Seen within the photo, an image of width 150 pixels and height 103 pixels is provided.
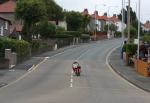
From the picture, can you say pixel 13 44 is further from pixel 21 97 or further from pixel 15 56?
pixel 21 97

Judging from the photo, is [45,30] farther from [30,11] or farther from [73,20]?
[73,20]

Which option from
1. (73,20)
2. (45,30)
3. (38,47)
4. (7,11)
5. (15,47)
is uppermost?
(7,11)

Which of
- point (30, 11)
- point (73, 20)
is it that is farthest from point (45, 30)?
point (73, 20)

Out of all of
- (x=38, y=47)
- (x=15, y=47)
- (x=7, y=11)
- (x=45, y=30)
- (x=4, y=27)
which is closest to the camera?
(x=15, y=47)

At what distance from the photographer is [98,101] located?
2453 centimetres

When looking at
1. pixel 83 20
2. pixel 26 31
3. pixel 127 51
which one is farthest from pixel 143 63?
pixel 83 20

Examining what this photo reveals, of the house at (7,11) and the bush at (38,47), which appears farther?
the house at (7,11)

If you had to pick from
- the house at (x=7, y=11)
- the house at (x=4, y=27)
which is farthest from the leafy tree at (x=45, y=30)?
the house at (x=4, y=27)

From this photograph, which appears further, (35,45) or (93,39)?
(93,39)

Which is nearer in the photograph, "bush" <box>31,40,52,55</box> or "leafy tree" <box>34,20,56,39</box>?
"bush" <box>31,40,52,55</box>

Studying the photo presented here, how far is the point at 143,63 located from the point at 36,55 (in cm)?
3149

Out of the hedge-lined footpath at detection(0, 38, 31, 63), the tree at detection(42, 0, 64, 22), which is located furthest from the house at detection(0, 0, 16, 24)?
the hedge-lined footpath at detection(0, 38, 31, 63)

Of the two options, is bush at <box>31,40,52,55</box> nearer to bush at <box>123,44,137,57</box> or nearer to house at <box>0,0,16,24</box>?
bush at <box>123,44,137,57</box>

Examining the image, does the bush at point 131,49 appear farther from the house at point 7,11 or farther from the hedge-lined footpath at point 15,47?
the house at point 7,11
